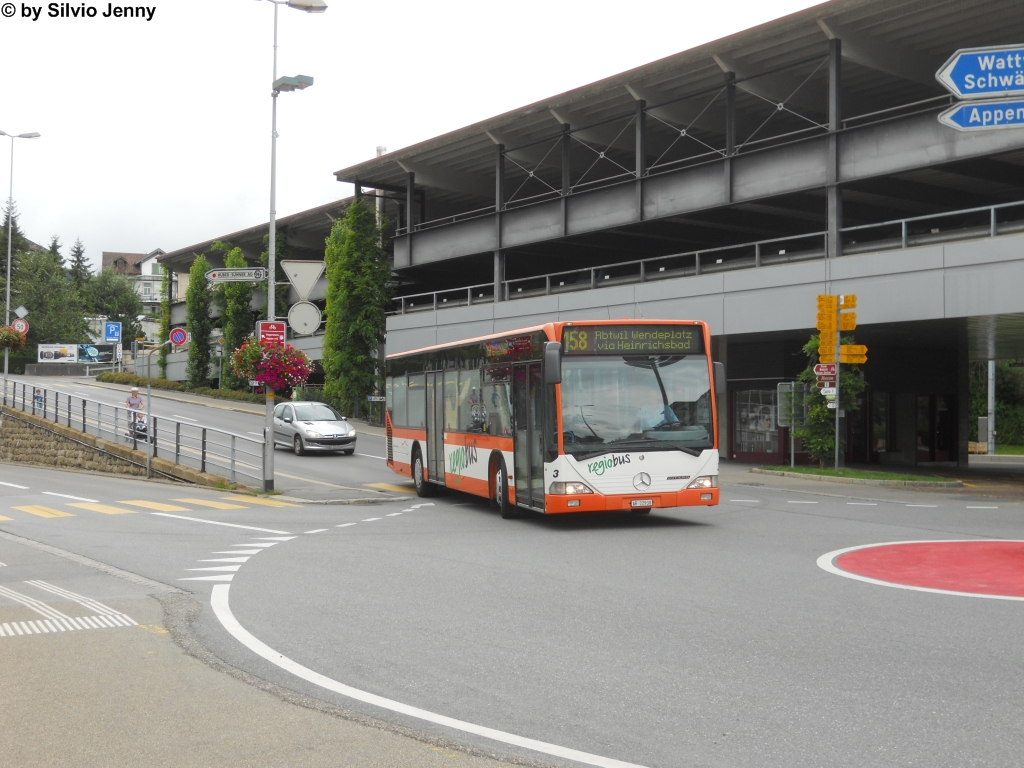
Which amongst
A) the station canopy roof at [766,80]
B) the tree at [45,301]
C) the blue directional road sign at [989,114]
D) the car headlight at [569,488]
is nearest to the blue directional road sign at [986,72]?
the blue directional road sign at [989,114]

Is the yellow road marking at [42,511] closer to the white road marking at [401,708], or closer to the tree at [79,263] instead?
the white road marking at [401,708]

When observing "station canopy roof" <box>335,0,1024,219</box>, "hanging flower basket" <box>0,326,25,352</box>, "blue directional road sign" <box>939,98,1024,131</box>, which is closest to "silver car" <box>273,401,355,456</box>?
"station canopy roof" <box>335,0,1024,219</box>

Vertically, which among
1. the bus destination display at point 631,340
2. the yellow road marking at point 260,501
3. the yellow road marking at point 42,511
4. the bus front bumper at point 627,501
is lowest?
the yellow road marking at point 42,511

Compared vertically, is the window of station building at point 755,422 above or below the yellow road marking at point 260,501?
above

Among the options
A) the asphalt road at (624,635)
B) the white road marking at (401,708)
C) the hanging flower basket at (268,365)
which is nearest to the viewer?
the white road marking at (401,708)

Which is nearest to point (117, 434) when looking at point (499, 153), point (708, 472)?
point (499, 153)

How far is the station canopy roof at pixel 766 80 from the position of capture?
88.9 feet

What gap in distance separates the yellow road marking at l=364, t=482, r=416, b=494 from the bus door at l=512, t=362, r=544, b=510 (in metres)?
7.45

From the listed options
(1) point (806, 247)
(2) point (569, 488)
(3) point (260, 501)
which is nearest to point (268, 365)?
(3) point (260, 501)

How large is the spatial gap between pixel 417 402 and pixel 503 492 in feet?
17.8

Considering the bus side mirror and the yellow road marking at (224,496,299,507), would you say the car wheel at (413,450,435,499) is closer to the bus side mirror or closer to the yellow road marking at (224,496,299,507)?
the yellow road marking at (224,496,299,507)

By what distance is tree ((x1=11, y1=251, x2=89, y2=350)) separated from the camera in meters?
90.1

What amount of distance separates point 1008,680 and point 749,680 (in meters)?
A: 1.52

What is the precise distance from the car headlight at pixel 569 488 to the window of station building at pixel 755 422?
18.0 m
